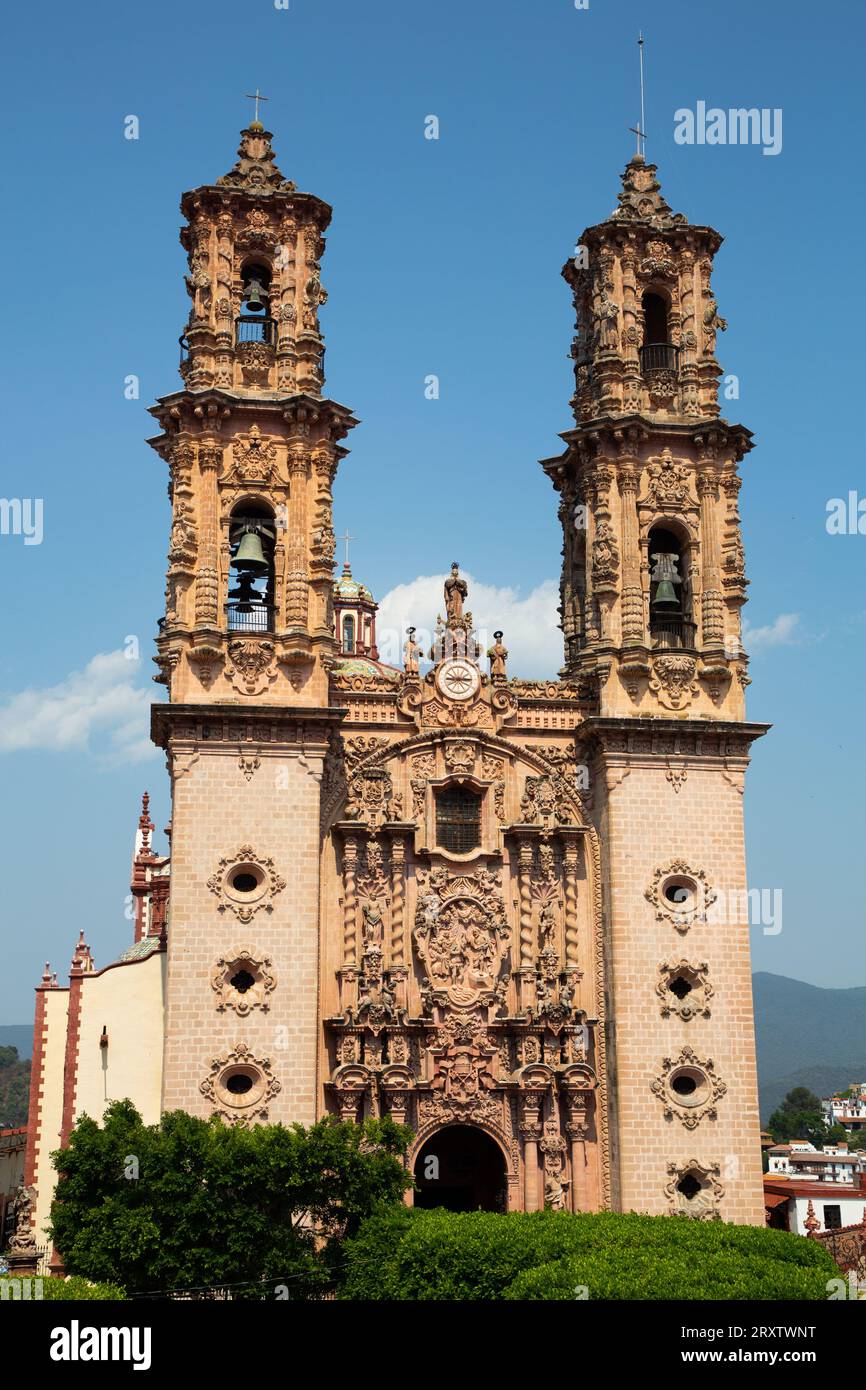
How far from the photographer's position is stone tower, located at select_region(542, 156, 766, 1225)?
33.3 m

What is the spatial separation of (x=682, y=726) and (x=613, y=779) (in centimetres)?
184

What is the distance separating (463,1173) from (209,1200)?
7386 millimetres

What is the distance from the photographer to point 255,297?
37281 millimetres

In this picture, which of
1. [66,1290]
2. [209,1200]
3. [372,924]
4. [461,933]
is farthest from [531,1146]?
[66,1290]

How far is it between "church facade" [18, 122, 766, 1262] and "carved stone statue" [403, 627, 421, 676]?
2.8 inches

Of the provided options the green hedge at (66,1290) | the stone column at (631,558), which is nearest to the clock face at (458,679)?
the stone column at (631,558)

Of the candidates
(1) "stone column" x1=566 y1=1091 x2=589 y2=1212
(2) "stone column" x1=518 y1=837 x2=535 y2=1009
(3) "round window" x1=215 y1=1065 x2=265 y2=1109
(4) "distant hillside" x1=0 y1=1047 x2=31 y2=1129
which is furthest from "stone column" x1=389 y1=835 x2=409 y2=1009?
(4) "distant hillside" x1=0 y1=1047 x2=31 y2=1129

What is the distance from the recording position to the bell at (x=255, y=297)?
37.2m

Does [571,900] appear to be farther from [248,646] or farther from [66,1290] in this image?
[66,1290]

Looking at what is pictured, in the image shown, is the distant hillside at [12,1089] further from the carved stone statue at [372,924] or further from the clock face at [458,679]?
the clock face at [458,679]

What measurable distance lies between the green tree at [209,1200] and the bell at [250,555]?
37.6 feet

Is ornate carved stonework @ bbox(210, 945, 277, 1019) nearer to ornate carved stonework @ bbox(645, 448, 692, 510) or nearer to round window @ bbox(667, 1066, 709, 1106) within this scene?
round window @ bbox(667, 1066, 709, 1106)

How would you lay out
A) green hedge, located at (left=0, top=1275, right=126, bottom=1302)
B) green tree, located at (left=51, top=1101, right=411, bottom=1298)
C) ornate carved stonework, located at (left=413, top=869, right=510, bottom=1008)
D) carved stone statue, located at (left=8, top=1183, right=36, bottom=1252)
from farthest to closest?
1. ornate carved stonework, located at (left=413, top=869, right=510, bottom=1008)
2. carved stone statue, located at (left=8, top=1183, right=36, bottom=1252)
3. green tree, located at (left=51, top=1101, right=411, bottom=1298)
4. green hedge, located at (left=0, top=1275, right=126, bottom=1302)
